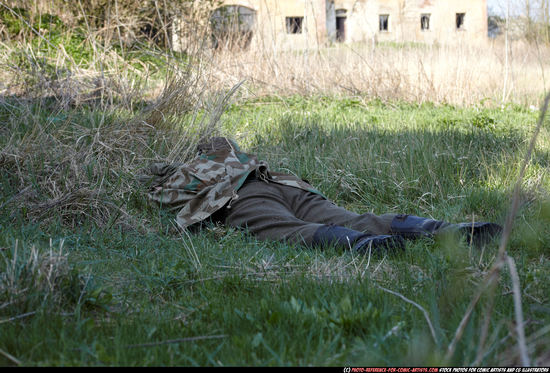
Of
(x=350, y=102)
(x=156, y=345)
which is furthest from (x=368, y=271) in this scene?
(x=350, y=102)

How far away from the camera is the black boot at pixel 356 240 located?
281cm

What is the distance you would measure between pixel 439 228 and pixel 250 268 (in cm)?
119

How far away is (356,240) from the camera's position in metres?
2.91

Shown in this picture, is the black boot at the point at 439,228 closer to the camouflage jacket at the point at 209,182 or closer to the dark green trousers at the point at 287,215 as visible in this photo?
the dark green trousers at the point at 287,215

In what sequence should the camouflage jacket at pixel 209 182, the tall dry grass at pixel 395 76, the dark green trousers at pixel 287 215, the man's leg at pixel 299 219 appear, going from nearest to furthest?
the man's leg at pixel 299 219 → the dark green trousers at pixel 287 215 → the camouflage jacket at pixel 209 182 → the tall dry grass at pixel 395 76

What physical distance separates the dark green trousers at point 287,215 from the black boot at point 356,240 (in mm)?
70

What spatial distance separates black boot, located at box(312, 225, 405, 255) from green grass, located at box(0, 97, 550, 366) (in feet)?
0.23

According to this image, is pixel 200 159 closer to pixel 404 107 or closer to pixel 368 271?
pixel 368 271

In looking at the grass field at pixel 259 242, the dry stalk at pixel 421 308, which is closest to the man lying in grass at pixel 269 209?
the grass field at pixel 259 242

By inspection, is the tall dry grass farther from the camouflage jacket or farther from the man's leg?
the man's leg

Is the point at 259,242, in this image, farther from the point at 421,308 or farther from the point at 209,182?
the point at 421,308

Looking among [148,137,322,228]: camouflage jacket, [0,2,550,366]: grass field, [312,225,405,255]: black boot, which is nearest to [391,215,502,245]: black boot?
[0,2,550,366]: grass field

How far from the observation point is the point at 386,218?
3.27m

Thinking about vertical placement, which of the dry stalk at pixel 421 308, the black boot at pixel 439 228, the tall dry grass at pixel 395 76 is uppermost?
the tall dry grass at pixel 395 76
